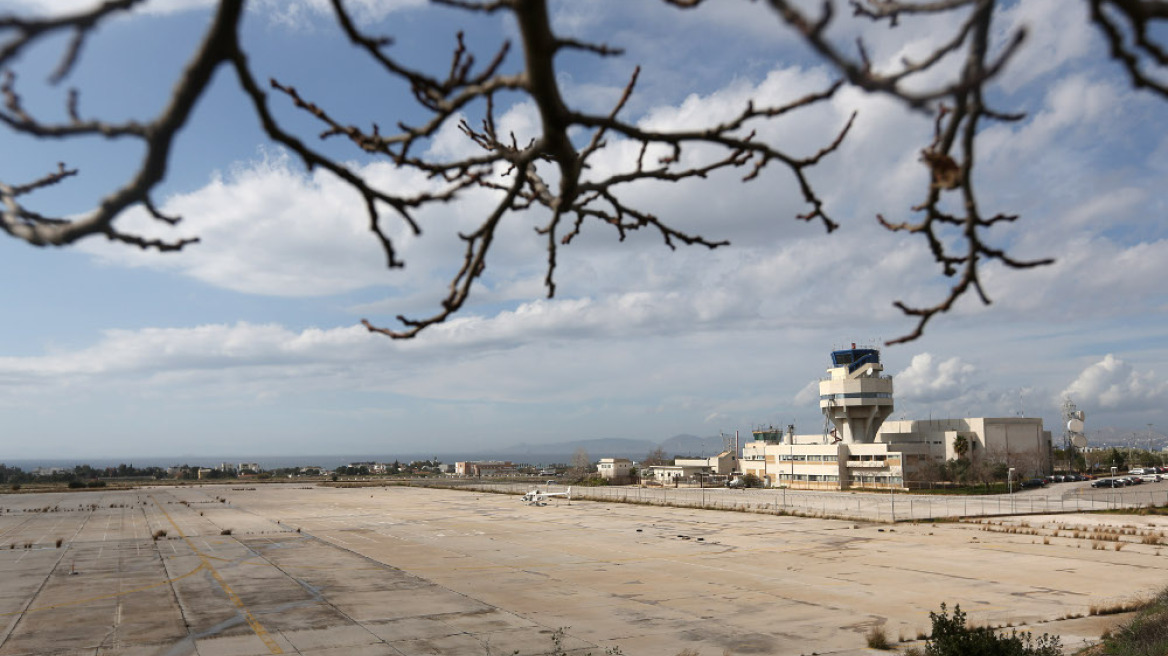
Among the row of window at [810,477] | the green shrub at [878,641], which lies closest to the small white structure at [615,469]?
the row of window at [810,477]

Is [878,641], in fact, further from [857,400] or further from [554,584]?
[857,400]

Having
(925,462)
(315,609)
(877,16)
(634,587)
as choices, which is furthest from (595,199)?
(925,462)

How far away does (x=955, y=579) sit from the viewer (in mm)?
26922

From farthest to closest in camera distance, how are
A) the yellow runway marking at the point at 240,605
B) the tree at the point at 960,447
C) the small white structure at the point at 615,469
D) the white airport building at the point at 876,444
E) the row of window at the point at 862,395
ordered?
1. the small white structure at the point at 615,469
2. the row of window at the point at 862,395
3. the tree at the point at 960,447
4. the white airport building at the point at 876,444
5. the yellow runway marking at the point at 240,605

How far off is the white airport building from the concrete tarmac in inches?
1857

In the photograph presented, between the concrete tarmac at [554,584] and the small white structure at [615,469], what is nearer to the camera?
the concrete tarmac at [554,584]

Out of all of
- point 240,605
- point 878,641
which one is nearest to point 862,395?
point 878,641

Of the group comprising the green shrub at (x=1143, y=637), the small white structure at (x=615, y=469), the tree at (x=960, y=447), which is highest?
the tree at (x=960, y=447)

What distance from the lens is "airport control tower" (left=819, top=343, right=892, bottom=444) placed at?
101 metres

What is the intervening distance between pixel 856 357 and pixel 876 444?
1631 cm

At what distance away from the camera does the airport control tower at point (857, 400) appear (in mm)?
100688

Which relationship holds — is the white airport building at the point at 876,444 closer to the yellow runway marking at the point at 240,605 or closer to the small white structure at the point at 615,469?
the small white structure at the point at 615,469

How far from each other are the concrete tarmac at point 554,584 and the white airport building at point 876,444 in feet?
155

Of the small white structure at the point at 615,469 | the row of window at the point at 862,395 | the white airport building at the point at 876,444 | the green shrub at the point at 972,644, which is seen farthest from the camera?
the small white structure at the point at 615,469
